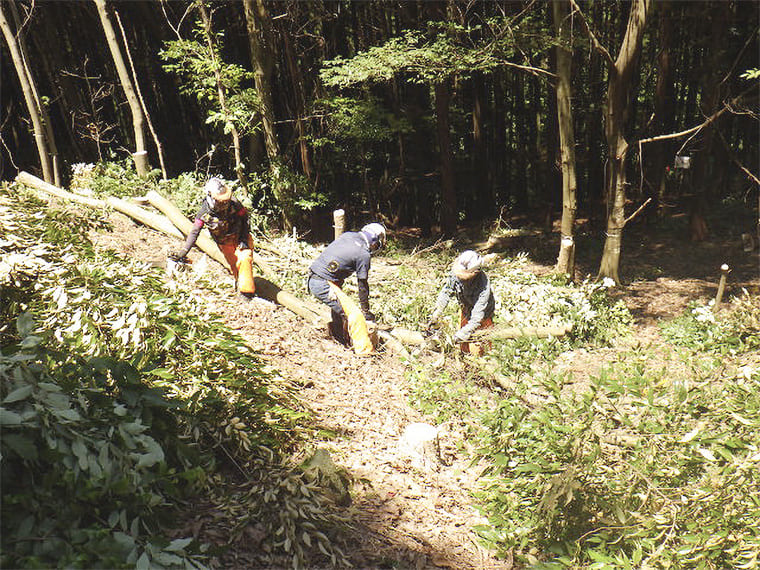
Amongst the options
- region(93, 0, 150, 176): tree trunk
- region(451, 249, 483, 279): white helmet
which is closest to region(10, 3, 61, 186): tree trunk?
region(93, 0, 150, 176): tree trunk

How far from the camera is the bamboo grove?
31.7 ft

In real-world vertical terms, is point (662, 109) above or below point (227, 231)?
below

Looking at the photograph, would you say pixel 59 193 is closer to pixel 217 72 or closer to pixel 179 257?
pixel 179 257

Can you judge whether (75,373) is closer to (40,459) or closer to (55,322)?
(40,459)

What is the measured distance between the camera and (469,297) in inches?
258

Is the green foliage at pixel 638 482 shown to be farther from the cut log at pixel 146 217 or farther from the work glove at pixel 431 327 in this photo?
the cut log at pixel 146 217

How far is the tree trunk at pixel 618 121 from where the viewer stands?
28.2 feet

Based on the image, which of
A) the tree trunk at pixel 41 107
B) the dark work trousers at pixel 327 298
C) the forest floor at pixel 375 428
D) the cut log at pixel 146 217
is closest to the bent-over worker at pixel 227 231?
the forest floor at pixel 375 428

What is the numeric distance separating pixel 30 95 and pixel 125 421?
864cm

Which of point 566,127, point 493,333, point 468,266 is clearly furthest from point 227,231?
point 566,127

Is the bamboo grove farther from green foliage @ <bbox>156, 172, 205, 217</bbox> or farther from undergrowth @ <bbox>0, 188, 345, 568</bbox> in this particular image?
undergrowth @ <bbox>0, 188, 345, 568</bbox>

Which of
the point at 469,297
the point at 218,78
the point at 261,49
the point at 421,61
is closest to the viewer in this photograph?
the point at 469,297

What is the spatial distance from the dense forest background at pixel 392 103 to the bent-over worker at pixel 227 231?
14.6 feet

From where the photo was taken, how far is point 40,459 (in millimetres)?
2402
